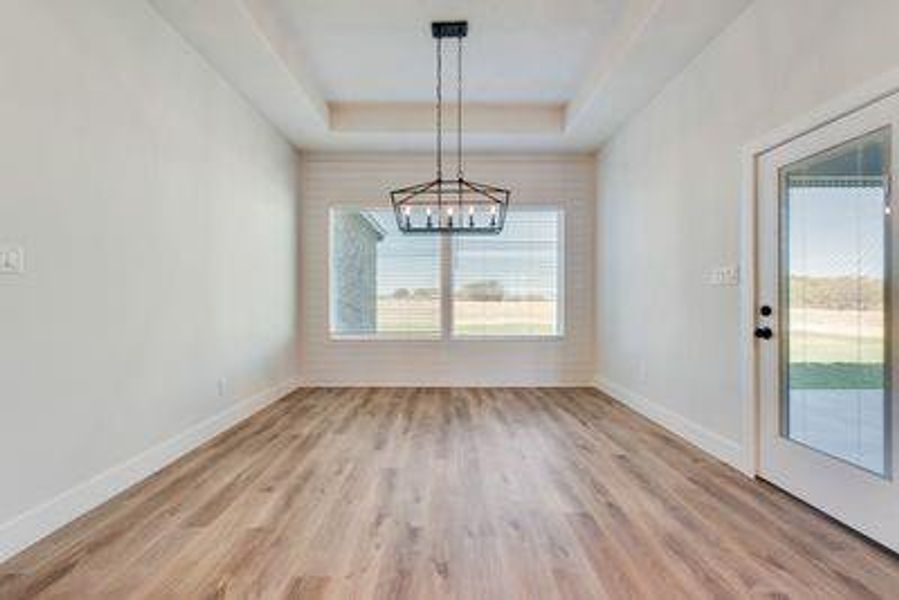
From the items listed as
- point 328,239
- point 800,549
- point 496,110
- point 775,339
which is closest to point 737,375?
point 775,339

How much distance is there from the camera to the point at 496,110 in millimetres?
6625

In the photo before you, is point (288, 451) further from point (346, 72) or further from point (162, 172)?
point (346, 72)

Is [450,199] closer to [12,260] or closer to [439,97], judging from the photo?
[439,97]

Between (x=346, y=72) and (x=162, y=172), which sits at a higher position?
(x=346, y=72)

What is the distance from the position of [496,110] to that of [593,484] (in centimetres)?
438

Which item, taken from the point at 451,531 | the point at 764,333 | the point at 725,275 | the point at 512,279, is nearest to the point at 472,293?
the point at 512,279

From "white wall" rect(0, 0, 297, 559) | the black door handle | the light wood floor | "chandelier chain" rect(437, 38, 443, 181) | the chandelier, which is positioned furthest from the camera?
"chandelier chain" rect(437, 38, 443, 181)

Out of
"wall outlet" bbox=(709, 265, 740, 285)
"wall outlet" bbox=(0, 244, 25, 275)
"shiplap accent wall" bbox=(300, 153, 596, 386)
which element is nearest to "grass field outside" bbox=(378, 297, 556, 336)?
"shiplap accent wall" bbox=(300, 153, 596, 386)

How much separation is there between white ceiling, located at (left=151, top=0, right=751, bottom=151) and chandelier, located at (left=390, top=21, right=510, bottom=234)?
0.11 m

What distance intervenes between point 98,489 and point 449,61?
4.21 meters

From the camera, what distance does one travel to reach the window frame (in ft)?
25.0

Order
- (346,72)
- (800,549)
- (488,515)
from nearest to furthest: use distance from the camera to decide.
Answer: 1. (800,549)
2. (488,515)
3. (346,72)

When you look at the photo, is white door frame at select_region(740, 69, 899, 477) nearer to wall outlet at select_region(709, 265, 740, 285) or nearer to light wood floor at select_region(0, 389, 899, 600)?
wall outlet at select_region(709, 265, 740, 285)

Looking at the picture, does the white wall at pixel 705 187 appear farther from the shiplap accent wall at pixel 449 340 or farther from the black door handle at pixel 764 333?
the shiplap accent wall at pixel 449 340
